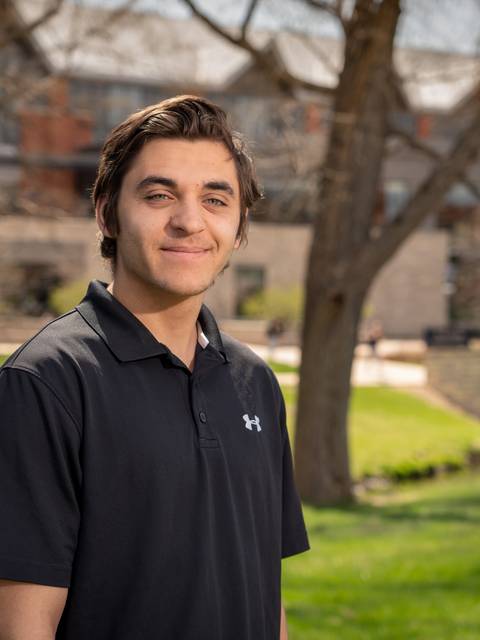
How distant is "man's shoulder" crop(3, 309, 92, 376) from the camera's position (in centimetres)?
217

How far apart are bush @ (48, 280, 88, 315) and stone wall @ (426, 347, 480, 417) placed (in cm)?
1240

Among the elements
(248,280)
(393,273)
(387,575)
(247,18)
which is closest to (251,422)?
(387,575)

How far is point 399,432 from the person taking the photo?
23438 millimetres

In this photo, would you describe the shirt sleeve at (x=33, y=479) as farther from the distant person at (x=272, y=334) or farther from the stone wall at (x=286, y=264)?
the stone wall at (x=286, y=264)

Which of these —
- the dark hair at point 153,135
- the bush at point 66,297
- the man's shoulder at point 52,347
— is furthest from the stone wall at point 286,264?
the man's shoulder at point 52,347

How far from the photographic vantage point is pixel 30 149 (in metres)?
44.7

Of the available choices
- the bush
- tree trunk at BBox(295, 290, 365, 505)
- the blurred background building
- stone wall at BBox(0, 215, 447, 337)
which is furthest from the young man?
stone wall at BBox(0, 215, 447, 337)

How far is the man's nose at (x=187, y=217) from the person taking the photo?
241 centimetres

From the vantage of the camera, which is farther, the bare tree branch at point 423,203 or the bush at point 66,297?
the bush at point 66,297

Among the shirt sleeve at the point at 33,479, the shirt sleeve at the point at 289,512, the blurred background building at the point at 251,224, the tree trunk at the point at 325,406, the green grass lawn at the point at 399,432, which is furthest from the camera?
the blurred background building at the point at 251,224

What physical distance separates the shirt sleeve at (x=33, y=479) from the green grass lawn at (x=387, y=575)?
4.82 meters

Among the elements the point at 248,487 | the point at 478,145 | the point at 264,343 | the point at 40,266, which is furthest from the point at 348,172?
the point at 40,266

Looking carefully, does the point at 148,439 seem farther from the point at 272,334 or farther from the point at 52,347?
the point at 272,334

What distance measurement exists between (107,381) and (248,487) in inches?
Result: 17.4
